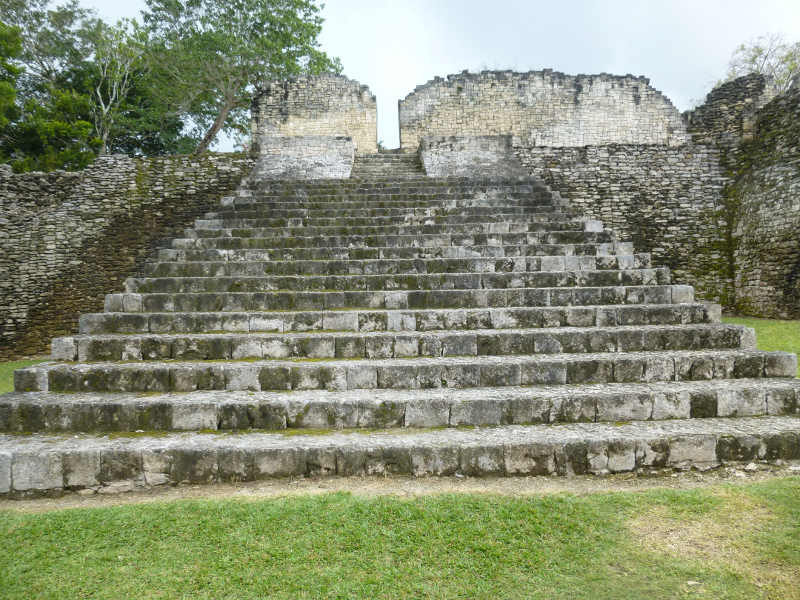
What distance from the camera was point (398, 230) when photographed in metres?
6.37

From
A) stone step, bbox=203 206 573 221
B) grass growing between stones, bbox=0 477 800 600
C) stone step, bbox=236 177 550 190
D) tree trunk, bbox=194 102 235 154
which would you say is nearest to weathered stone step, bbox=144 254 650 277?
stone step, bbox=203 206 573 221

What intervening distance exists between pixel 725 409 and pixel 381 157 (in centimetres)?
928

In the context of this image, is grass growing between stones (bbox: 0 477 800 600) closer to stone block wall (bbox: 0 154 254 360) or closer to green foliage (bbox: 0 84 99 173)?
stone block wall (bbox: 0 154 254 360)

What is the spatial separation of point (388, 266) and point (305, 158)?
19.4ft

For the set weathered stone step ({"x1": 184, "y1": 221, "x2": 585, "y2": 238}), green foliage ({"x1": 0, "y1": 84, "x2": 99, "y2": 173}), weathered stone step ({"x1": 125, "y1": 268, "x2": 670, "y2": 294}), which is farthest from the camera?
green foliage ({"x1": 0, "y1": 84, "x2": 99, "y2": 173})

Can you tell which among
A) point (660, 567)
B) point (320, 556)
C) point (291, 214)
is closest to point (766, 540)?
point (660, 567)

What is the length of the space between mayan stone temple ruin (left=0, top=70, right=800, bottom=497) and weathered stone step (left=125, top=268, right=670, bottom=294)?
0.09 ft

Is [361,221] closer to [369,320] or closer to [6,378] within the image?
[369,320]

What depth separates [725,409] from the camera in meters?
3.51

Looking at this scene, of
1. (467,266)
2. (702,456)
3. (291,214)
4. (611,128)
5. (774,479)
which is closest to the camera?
(774,479)

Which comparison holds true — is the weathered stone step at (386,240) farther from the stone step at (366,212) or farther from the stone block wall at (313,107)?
the stone block wall at (313,107)

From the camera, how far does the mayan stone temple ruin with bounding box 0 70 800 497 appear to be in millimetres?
3090

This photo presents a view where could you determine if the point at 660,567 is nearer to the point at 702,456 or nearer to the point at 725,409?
the point at 702,456

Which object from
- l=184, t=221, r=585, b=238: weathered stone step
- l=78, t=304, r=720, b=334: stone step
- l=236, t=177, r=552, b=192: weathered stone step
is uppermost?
l=236, t=177, r=552, b=192: weathered stone step
